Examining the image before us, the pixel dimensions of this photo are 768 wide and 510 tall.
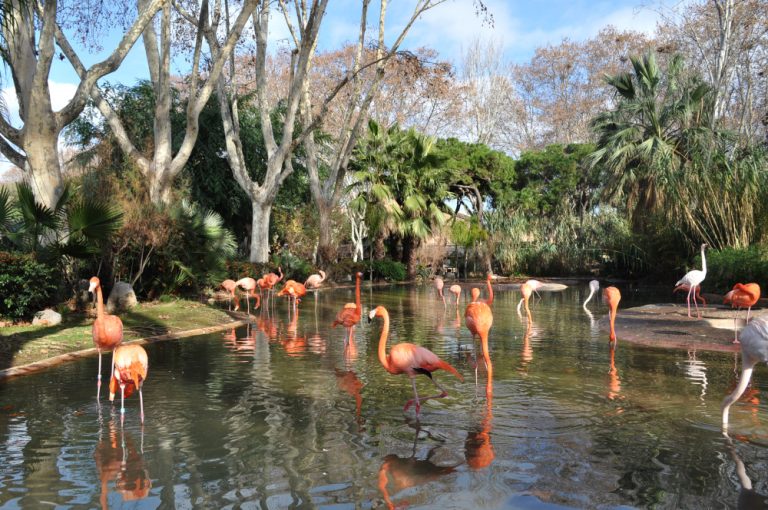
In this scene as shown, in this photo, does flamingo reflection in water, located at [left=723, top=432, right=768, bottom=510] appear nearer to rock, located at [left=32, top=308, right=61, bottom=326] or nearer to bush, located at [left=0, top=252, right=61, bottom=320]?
bush, located at [left=0, top=252, right=61, bottom=320]

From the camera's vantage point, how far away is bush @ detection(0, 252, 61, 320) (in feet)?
33.2

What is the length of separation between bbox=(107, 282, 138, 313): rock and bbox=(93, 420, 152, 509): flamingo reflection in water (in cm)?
824

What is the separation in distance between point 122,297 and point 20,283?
9.98ft

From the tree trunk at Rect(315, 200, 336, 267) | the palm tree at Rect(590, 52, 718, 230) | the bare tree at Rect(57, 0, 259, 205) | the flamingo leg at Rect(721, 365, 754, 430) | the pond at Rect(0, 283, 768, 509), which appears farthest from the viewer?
the palm tree at Rect(590, 52, 718, 230)

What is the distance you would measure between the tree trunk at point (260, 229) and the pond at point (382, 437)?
11642 mm

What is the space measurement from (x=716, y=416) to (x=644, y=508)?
2504 mm

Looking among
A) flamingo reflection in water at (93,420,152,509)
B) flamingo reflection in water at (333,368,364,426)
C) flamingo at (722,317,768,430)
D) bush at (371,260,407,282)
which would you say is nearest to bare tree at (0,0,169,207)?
flamingo reflection in water at (333,368,364,426)

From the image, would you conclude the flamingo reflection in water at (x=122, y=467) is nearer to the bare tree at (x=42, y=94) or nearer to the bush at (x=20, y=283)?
the bush at (x=20, y=283)

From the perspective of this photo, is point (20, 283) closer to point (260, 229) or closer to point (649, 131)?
point (260, 229)

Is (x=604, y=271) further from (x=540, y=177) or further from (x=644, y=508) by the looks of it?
(x=644, y=508)

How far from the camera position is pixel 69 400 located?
21.6ft

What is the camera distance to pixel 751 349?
17.2ft

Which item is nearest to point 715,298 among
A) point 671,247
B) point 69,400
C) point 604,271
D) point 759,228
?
point 759,228

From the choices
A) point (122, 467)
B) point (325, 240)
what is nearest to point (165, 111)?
point (325, 240)
